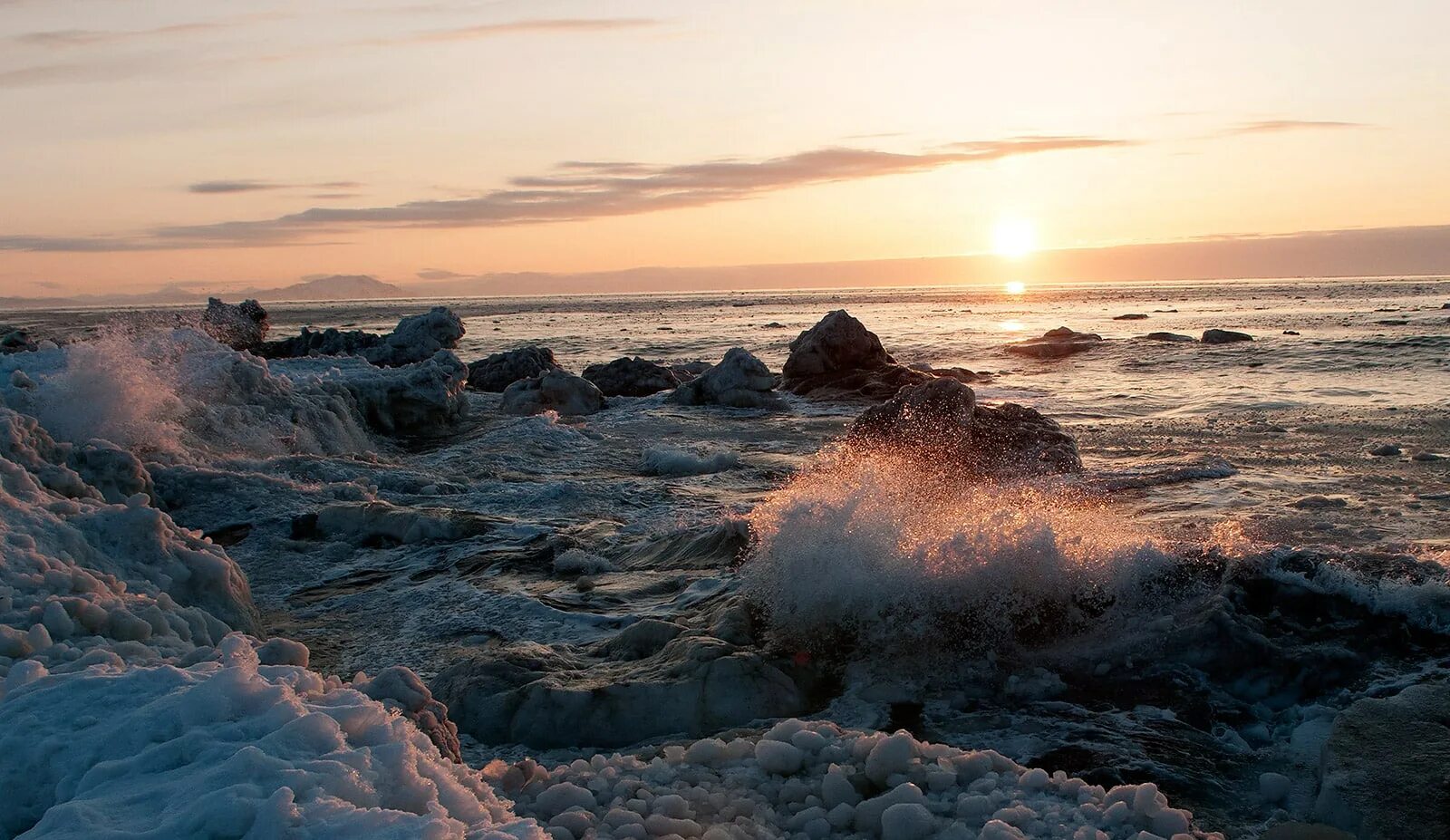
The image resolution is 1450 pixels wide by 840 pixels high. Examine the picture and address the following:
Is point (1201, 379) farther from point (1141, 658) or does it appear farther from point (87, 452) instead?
point (87, 452)

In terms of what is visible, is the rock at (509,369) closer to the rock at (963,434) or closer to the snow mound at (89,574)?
the rock at (963,434)

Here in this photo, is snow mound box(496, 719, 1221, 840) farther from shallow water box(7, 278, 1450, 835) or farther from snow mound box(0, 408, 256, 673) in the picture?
snow mound box(0, 408, 256, 673)

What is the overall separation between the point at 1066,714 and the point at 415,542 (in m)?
4.67

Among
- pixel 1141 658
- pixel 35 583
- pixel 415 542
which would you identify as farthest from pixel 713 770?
pixel 415 542

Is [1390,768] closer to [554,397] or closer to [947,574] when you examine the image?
[947,574]

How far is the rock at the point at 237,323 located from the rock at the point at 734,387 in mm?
11042

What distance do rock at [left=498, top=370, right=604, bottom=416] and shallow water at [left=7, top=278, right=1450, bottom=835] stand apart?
2.56m

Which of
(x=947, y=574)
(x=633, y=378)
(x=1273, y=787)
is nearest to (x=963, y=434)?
(x=947, y=574)

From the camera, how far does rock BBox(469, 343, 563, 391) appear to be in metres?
18.4

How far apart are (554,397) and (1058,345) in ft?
44.6

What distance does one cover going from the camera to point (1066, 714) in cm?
402

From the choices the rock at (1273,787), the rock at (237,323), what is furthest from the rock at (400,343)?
the rock at (1273,787)

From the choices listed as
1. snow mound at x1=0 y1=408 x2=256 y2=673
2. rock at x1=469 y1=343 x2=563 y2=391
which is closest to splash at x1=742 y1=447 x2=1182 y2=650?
snow mound at x1=0 y1=408 x2=256 y2=673

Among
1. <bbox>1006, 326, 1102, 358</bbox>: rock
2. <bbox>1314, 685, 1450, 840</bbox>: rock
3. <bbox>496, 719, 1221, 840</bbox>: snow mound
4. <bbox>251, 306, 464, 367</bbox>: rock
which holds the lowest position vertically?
<bbox>1314, 685, 1450, 840</bbox>: rock
